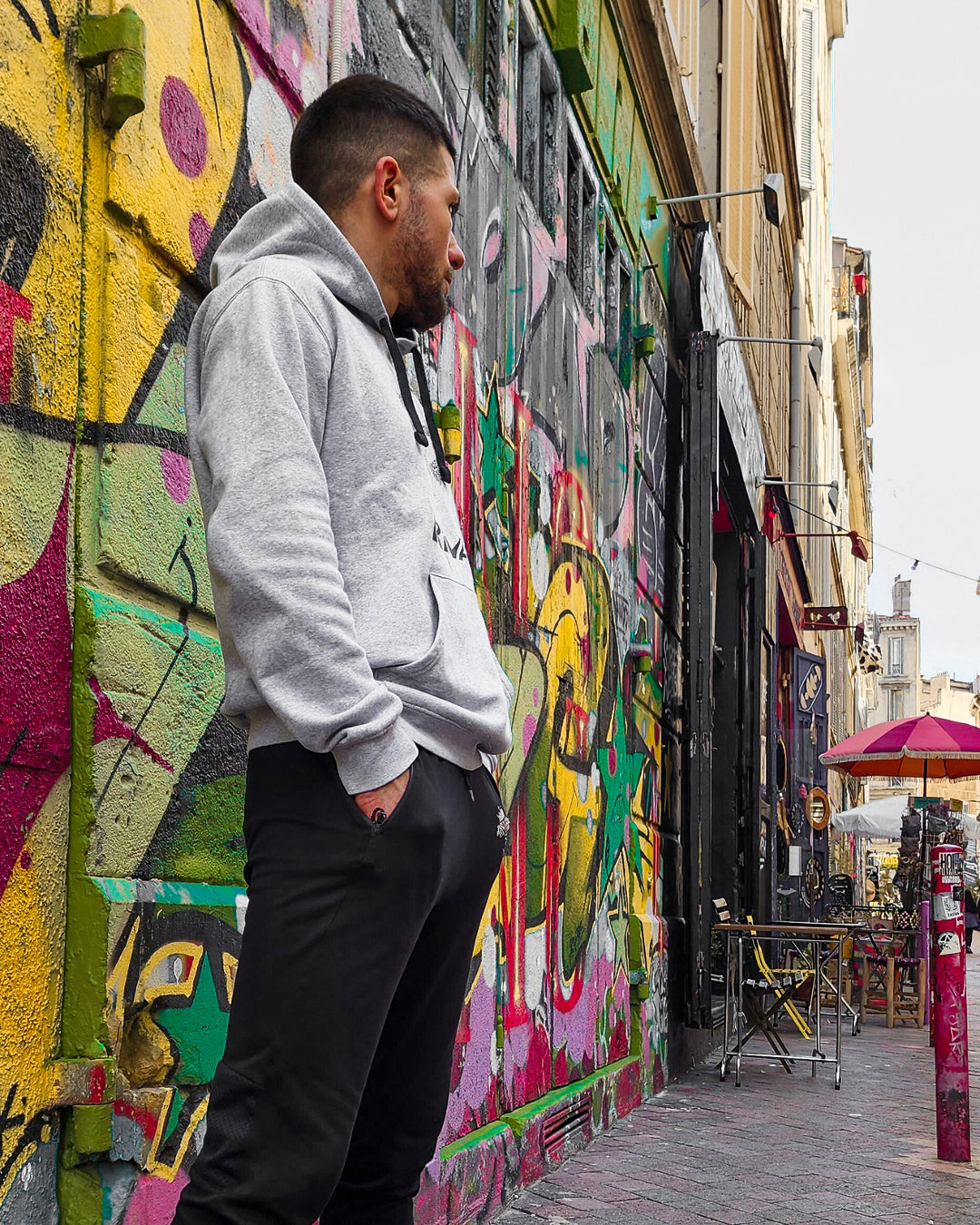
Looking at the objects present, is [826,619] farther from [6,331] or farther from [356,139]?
[6,331]

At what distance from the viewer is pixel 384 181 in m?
2.21

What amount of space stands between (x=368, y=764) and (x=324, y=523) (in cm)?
30

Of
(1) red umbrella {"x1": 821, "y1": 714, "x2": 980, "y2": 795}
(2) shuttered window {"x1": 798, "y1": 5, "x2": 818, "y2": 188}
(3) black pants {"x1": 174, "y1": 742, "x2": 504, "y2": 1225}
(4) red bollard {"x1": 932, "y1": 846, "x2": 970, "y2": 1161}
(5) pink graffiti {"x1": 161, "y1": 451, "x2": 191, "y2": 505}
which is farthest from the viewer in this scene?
(2) shuttered window {"x1": 798, "y1": 5, "x2": 818, "y2": 188}

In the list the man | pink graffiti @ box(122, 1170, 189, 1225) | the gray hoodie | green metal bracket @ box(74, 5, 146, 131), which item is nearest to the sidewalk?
pink graffiti @ box(122, 1170, 189, 1225)

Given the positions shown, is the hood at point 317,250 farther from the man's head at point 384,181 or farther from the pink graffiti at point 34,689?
the pink graffiti at point 34,689

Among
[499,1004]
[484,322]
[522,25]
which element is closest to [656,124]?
[522,25]

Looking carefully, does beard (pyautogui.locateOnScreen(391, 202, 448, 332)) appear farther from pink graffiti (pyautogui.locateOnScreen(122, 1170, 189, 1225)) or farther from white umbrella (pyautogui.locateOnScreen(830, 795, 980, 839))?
white umbrella (pyautogui.locateOnScreen(830, 795, 980, 839))

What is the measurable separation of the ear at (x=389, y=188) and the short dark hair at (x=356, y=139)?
16 millimetres

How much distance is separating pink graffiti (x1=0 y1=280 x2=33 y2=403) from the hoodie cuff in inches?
31.2

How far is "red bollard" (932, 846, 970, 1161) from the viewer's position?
225 inches

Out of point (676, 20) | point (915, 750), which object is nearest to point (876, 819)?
point (915, 750)

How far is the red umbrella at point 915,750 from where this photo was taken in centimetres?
1325

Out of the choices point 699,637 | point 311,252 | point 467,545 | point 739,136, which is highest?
point 739,136

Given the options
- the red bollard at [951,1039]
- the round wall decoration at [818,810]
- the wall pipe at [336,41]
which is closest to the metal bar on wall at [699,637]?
the red bollard at [951,1039]
